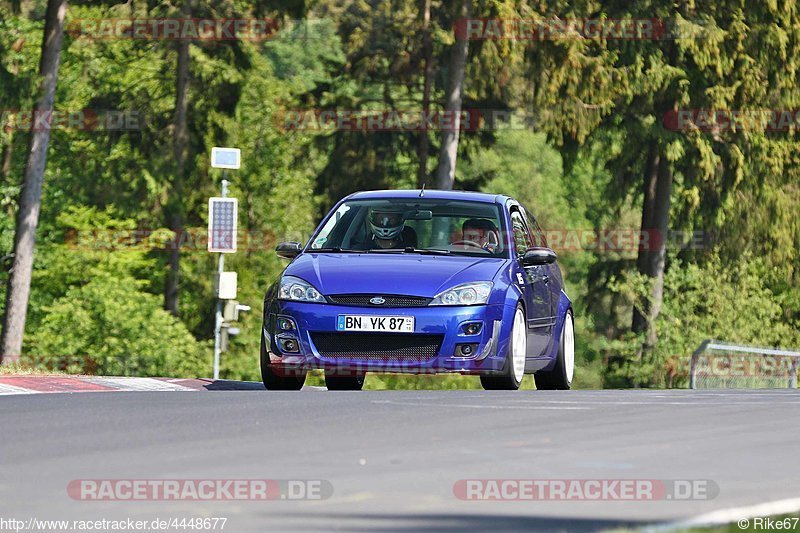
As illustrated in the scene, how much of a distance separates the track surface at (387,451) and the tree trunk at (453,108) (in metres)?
24.3

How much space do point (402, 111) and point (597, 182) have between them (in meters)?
51.7

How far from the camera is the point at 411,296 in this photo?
14.4 meters

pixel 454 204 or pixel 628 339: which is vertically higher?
pixel 454 204

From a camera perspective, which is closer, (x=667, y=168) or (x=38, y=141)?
(x=38, y=141)

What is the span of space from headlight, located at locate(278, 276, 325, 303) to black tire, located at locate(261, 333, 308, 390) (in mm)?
467

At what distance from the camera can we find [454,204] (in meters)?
16.3

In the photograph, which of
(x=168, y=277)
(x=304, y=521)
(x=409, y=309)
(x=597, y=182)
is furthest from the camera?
(x=597, y=182)

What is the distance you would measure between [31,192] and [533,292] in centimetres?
2130

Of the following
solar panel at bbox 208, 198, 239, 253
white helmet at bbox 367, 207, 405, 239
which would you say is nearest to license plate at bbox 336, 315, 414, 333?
white helmet at bbox 367, 207, 405, 239

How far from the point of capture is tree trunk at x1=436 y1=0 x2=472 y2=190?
38156 millimetres

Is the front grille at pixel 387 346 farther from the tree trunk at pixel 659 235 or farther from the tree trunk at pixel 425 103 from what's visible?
the tree trunk at pixel 425 103

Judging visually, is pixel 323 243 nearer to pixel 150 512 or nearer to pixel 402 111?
pixel 150 512

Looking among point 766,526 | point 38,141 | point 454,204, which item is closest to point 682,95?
point 38,141

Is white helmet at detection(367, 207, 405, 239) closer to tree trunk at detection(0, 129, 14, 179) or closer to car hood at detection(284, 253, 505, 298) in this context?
car hood at detection(284, 253, 505, 298)
